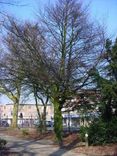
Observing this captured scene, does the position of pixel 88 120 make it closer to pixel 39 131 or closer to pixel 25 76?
pixel 25 76

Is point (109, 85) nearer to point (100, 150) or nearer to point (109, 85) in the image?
point (109, 85)

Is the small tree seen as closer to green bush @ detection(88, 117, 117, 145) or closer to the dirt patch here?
green bush @ detection(88, 117, 117, 145)

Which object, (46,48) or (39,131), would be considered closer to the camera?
(46,48)

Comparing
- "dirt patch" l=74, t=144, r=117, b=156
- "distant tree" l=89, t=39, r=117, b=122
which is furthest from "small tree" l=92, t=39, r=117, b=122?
"dirt patch" l=74, t=144, r=117, b=156

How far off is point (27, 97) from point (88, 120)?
15026 millimetres

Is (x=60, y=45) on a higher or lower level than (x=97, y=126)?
higher

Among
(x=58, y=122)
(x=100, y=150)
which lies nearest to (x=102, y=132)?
(x=100, y=150)

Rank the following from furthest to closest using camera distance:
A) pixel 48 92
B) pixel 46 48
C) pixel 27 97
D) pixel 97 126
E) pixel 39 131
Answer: pixel 27 97 < pixel 39 131 < pixel 48 92 < pixel 46 48 < pixel 97 126

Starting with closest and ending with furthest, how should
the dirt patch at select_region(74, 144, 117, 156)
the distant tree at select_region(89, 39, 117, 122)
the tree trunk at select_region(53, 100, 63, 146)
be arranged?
1. the dirt patch at select_region(74, 144, 117, 156)
2. the distant tree at select_region(89, 39, 117, 122)
3. the tree trunk at select_region(53, 100, 63, 146)

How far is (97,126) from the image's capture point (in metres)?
27.2

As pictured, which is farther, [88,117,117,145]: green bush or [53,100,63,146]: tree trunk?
[53,100,63,146]: tree trunk

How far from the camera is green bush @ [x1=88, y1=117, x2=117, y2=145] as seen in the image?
26.2 meters

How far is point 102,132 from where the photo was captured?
26531mm

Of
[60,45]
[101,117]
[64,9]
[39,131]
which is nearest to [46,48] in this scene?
Result: [60,45]
